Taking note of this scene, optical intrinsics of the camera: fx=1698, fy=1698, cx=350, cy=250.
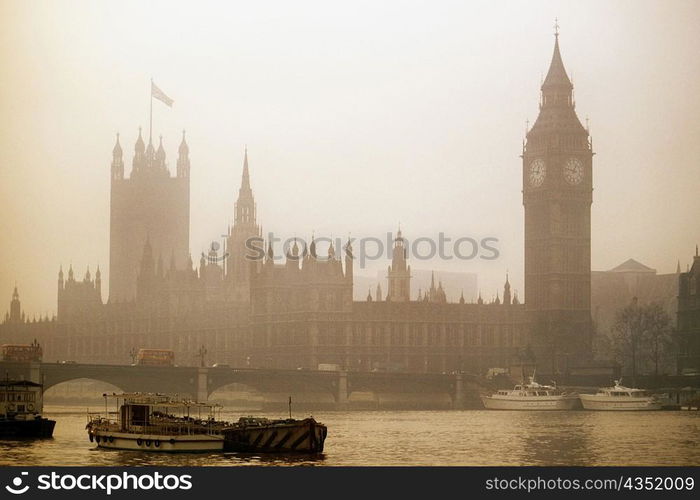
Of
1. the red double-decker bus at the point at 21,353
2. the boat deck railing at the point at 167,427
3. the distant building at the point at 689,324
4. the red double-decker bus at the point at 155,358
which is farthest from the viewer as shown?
the red double-decker bus at the point at 155,358

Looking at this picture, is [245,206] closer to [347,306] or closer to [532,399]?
[347,306]

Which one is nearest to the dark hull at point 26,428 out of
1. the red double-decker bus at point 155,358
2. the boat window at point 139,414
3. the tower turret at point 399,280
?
the boat window at point 139,414

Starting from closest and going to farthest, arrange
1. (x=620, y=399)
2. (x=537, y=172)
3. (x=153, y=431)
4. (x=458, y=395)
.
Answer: (x=153, y=431), (x=620, y=399), (x=458, y=395), (x=537, y=172)

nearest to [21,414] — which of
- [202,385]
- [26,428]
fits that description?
[26,428]

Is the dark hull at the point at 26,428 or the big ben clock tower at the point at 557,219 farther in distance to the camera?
the big ben clock tower at the point at 557,219

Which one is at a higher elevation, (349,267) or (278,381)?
(349,267)

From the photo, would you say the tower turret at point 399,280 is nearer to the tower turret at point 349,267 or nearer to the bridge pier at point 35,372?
the tower turret at point 349,267
